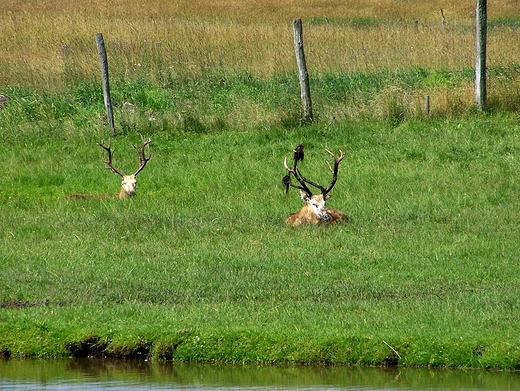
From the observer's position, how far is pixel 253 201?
1528 centimetres

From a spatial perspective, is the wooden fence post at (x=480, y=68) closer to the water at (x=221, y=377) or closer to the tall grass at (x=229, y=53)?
the tall grass at (x=229, y=53)

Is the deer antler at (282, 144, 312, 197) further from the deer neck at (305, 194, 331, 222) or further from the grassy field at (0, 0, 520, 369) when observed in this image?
the grassy field at (0, 0, 520, 369)

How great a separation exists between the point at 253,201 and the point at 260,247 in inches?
111

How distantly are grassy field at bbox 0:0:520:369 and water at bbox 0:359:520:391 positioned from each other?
126mm

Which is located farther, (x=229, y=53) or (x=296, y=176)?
(x=229, y=53)

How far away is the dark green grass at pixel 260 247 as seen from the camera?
934 cm

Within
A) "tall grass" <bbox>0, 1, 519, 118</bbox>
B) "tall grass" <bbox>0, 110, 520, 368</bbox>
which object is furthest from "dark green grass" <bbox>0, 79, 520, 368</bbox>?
"tall grass" <bbox>0, 1, 519, 118</bbox>

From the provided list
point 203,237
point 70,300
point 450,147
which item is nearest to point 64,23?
point 450,147

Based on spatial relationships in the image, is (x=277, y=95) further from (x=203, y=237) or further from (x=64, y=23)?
(x=64, y=23)

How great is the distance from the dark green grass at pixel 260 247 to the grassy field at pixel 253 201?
0.03 meters

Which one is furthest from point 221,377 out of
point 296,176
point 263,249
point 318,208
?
point 296,176

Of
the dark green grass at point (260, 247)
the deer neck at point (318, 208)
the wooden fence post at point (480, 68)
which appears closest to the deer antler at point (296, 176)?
the deer neck at point (318, 208)

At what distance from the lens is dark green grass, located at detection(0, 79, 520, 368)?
9.34 metres

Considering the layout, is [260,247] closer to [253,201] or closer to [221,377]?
[253,201]
